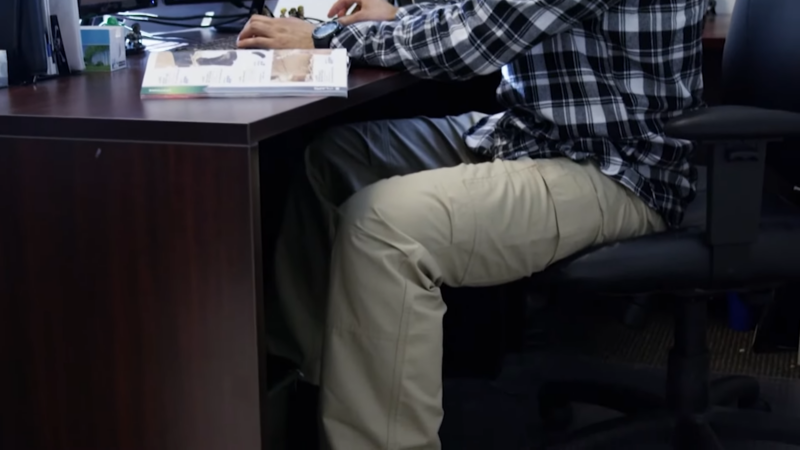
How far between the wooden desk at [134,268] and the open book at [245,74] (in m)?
0.03

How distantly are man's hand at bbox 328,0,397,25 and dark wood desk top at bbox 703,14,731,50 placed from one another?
24.4 inches

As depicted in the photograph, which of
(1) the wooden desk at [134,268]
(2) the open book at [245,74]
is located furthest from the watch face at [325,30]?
(1) the wooden desk at [134,268]

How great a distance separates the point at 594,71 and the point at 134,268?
639 millimetres

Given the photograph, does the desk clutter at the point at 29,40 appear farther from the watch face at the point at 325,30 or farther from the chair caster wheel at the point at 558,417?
the chair caster wheel at the point at 558,417

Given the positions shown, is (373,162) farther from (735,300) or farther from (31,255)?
(735,300)

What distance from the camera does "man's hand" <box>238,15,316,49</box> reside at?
50.0 inches

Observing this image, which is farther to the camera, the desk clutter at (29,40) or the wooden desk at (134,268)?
the desk clutter at (29,40)

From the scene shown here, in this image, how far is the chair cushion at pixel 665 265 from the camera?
3.75 ft

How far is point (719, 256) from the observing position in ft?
3.73

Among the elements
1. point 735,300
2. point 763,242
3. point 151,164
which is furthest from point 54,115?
point 735,300

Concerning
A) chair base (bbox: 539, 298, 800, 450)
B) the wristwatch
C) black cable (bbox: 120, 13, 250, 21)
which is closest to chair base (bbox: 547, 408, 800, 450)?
chair base (bbox: 539, 298, 800, 450)

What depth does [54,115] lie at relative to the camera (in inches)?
36.4

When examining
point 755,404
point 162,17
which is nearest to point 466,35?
point 755,404

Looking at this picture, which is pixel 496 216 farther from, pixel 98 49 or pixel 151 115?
pixel 98 49
